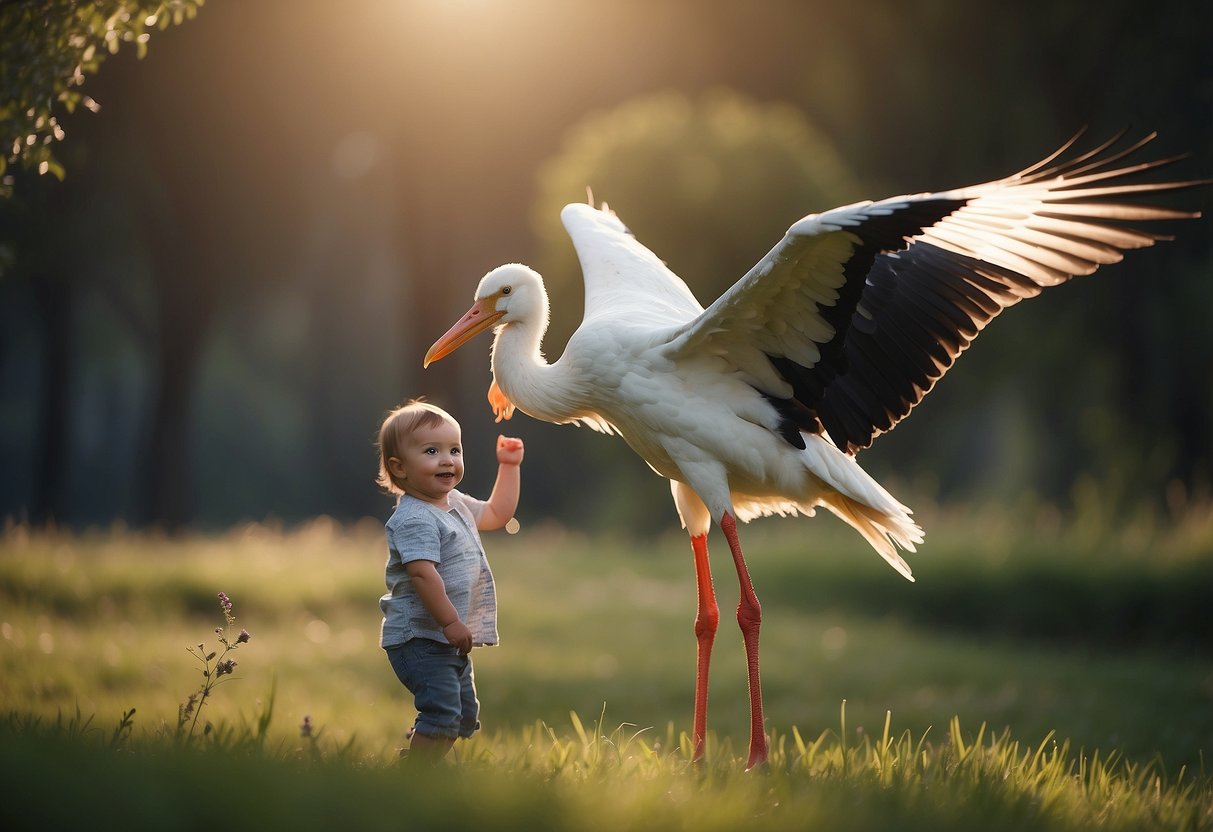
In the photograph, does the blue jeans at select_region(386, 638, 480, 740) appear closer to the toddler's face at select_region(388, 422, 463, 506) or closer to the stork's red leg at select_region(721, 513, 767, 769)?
the toddler's face at select_region(388, 422, 463, 506)

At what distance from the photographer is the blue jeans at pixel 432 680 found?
4.40 m

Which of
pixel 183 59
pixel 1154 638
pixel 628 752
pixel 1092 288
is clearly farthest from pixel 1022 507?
pixel 183 59

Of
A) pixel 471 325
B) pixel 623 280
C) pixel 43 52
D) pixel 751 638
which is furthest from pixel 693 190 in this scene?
pixel 43 52

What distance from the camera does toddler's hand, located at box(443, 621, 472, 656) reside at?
4.29m

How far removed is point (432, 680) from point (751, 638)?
160 centimetres

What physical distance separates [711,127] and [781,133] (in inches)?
40.0

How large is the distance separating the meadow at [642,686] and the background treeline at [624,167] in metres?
2.53

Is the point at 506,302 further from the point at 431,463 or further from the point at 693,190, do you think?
the point at 693,190

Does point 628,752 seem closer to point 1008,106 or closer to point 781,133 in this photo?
point 781,133

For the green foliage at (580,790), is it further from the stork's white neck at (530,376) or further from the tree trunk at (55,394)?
the tree trunk at (55,394)

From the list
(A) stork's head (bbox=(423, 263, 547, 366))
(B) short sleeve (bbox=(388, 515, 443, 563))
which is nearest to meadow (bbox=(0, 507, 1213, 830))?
(B) short sleeve (bbox=(388, 515, 443, 563))

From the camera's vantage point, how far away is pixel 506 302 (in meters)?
5.81

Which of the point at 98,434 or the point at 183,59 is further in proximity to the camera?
the point at 98,434

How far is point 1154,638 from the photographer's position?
1116 centimetres
